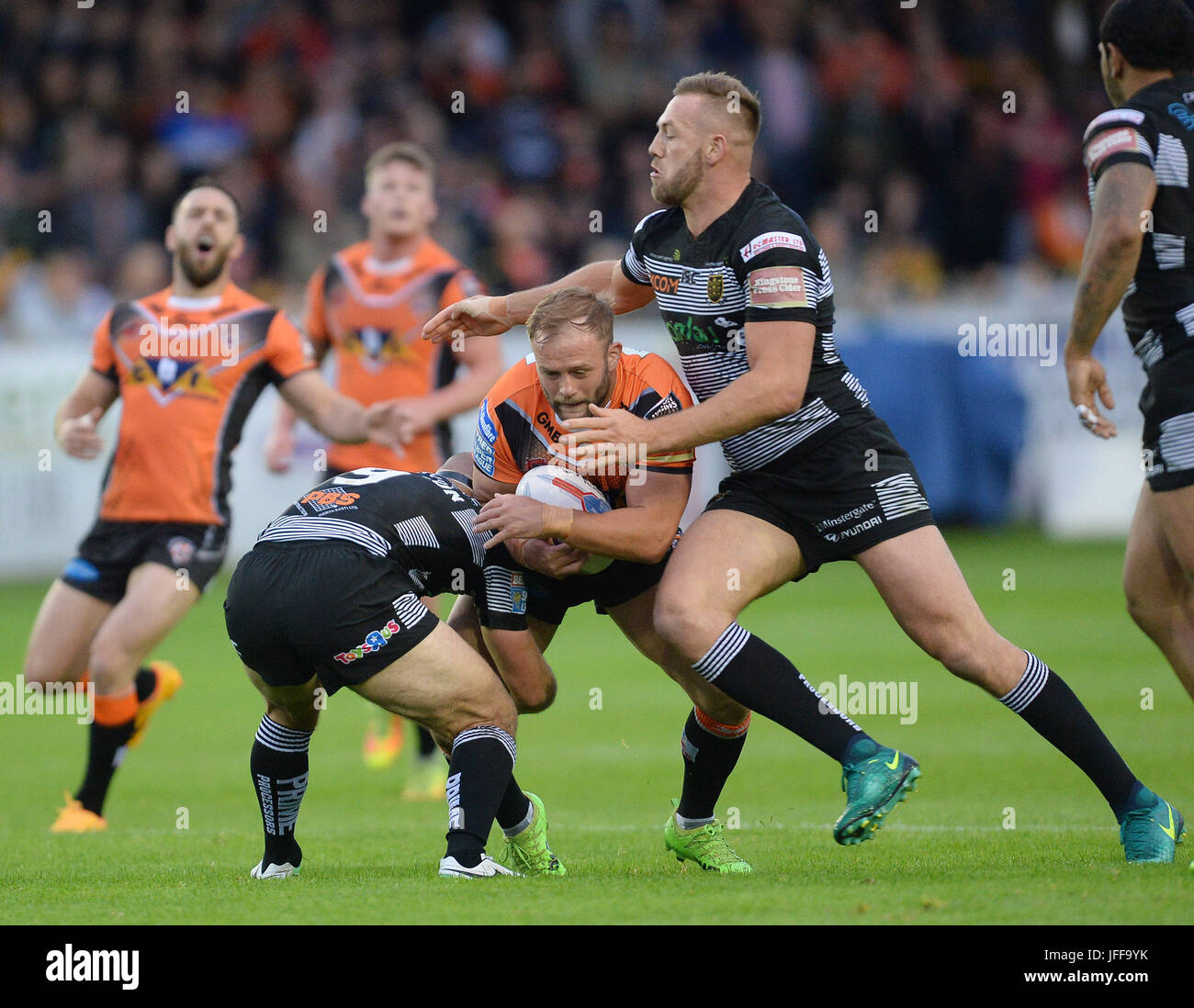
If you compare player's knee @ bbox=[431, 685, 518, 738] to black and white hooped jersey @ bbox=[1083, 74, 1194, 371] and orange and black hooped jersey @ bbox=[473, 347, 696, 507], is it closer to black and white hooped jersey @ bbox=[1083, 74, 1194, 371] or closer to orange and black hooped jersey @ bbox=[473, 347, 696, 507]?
orange and black hooped jersey @ bbox=[473, 347, 696, 507]

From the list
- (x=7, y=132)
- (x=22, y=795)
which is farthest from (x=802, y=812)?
(x=7, y=132)

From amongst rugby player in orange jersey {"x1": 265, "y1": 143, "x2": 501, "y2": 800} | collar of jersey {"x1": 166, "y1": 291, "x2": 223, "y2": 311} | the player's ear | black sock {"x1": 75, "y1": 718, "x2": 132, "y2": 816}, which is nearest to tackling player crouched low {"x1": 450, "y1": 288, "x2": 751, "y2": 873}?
the player's ear

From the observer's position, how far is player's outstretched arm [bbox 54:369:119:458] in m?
7.34

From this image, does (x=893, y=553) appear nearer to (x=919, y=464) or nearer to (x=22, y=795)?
(x=22, y=795)

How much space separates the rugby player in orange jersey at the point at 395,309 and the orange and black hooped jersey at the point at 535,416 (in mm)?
2870

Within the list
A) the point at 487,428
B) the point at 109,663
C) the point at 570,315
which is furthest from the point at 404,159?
the point at 570,315

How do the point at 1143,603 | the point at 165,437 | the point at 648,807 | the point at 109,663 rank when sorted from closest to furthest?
the point at 1143,603 → the point at 109,663 → the point at 648,807 → the point at 165,437

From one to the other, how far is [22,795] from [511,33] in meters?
14.6

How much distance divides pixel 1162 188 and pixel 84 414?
4828 mm

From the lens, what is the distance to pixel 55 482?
A: 14797 millimetres

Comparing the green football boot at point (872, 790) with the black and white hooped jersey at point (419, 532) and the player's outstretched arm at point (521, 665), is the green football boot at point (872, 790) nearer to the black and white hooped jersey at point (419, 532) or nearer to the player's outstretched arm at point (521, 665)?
the player's outstretched arm at point (521, 665)

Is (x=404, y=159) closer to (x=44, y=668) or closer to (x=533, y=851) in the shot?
(x=44, y=668)

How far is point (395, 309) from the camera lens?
877 cm

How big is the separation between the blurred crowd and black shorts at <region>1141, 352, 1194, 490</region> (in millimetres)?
11819
